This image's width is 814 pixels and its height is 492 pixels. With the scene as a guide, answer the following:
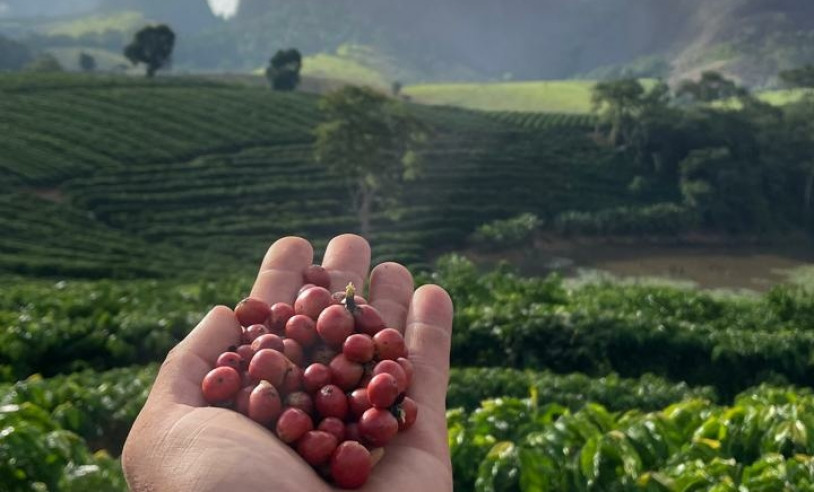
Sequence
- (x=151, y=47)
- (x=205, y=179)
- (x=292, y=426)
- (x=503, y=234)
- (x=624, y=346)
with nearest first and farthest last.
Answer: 1. (x=292, y=426)
2. (x=624, y=346)
3. (x=503, y=234)
4. (x=205, y=179)
5. (x=151, y=47)

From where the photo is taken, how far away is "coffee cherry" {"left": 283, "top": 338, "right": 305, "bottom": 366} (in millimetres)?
4000

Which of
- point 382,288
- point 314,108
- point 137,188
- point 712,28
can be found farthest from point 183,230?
point 712,28

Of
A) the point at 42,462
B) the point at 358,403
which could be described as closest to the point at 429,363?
the point at 358,403

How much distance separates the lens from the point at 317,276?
4.81 meters

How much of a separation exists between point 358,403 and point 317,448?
1.15 ft

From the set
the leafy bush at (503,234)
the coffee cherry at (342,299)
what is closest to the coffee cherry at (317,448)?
the coffee cherry at (342,299)

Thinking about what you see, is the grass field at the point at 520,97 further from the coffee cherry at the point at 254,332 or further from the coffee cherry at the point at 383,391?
the coffee cherry at the point at 383,391

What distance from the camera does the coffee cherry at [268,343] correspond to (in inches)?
153

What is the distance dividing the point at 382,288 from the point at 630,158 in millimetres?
52790

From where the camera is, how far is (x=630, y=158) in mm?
55281

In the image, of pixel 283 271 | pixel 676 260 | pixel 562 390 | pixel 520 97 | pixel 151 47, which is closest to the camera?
pixel 283 271

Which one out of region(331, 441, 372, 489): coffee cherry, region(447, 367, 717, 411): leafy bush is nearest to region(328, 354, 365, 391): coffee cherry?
region(331, 441, 372, 489): coffee cherry

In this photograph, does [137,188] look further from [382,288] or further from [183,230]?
[382,288]

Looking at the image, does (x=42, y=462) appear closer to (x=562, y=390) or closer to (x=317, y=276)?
(x=317, y=276)
